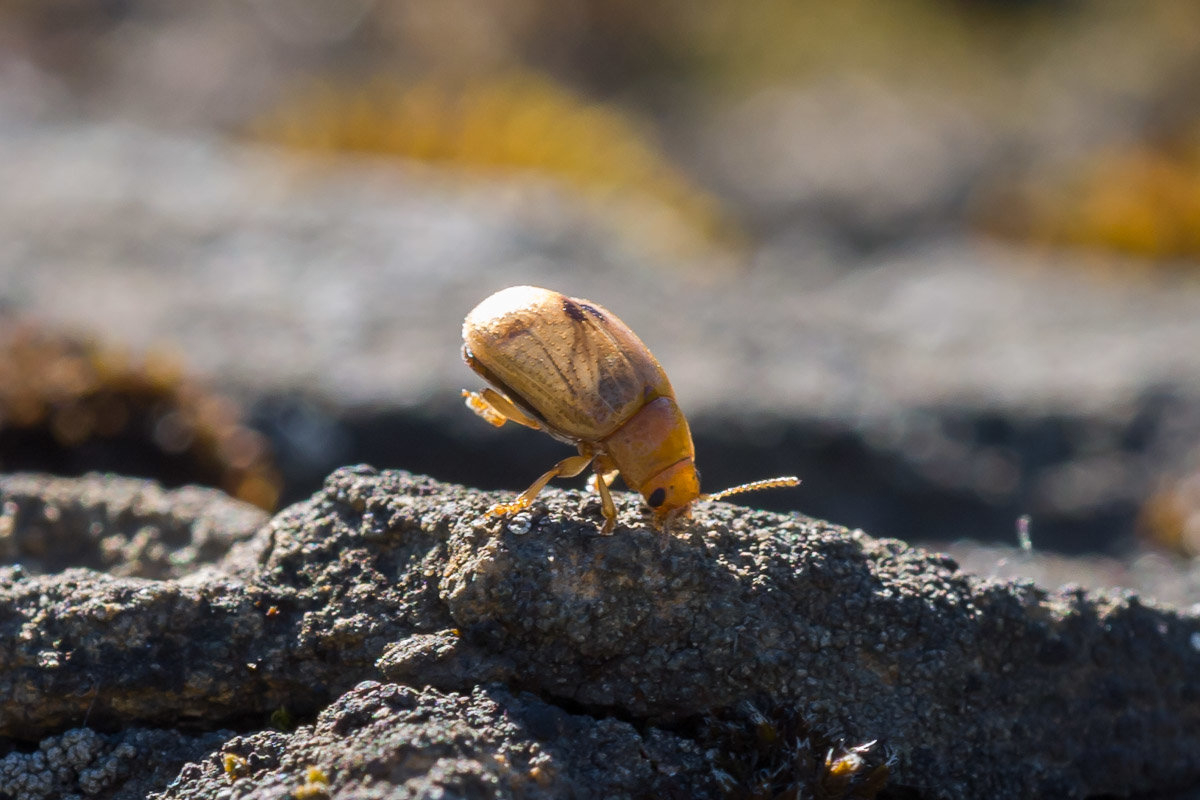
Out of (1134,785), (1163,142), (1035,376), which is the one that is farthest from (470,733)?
(1163,142)

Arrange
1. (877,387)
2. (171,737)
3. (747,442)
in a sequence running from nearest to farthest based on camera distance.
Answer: (171,737) < (747,442) < (877,387)

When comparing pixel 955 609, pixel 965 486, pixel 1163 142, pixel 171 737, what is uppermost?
pixel 1163 142

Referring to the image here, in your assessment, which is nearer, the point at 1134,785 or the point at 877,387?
the point at 1134,785

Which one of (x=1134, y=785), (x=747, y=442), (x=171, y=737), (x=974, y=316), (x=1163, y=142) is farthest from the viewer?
(x=1163, y=142)

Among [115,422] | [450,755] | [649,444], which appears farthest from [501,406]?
[115,422]

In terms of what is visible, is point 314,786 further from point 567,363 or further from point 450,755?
point 567,363

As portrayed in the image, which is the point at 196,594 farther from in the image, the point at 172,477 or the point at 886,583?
the point at 172,477
